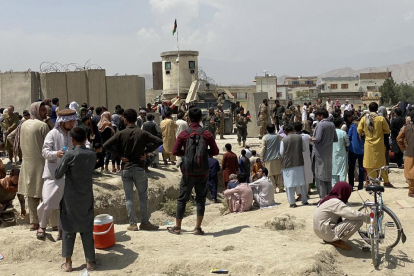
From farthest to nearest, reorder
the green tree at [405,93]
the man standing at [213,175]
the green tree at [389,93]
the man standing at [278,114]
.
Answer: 1. the green tree at [405,93]
2. the green tree at [389,93]
3. the man standing at [278,114]
4. the man standing at [213,175]

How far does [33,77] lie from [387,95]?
6281cm

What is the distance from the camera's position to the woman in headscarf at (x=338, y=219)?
589 cm

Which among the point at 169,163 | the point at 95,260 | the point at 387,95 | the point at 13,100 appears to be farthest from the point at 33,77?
the point at 387,95

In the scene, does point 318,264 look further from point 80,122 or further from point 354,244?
point 80,122

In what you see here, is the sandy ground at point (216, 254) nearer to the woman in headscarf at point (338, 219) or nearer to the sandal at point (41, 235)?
the sandal at point (41, 235)

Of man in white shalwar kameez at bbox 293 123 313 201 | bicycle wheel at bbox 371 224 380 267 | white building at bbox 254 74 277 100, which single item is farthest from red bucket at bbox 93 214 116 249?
white building at bbox 254 74 277 100

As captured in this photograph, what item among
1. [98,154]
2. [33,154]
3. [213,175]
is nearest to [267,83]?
[213,175]

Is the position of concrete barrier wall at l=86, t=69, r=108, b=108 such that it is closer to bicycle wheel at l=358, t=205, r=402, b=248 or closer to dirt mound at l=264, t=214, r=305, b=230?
dirt mound at l=264, t=214, r=305, b=230

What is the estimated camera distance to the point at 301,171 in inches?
342

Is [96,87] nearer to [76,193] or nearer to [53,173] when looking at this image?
[53,173]

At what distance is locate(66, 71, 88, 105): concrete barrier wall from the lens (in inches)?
601

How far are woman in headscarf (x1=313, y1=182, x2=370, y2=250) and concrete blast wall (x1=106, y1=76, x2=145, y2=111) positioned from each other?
10603mm

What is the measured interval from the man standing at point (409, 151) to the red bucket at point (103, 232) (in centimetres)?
601

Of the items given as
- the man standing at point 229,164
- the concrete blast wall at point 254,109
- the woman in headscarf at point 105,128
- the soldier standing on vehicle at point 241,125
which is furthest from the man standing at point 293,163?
the concrete blast wall at point 254,109
